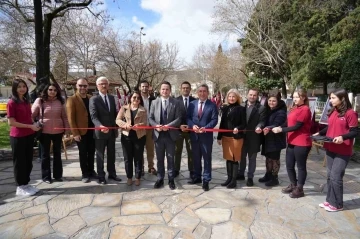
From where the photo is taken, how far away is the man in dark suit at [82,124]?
4.67 metres

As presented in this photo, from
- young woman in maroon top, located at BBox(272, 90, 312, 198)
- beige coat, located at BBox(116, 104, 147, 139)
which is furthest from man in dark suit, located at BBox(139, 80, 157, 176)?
young woman in maroon top, located at BBox(272, 90, 312, 198)

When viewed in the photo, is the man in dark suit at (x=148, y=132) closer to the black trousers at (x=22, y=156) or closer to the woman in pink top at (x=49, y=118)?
the woman in pink top at (x=49, y=118)

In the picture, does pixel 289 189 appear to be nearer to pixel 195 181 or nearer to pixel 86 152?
pixel 195 181

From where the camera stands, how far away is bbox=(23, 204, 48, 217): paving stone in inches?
146

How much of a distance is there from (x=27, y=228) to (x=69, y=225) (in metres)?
0.51

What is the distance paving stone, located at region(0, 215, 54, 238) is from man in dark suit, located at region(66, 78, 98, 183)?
1472 millimetres

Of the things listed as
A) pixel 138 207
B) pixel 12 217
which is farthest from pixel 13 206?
pixel 138 207

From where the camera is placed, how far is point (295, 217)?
12.1ft

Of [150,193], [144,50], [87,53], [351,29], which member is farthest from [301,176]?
[144,50]

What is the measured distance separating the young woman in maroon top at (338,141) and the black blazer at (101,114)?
360 cm

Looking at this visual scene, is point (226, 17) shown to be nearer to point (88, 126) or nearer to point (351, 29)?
point (351, 29)

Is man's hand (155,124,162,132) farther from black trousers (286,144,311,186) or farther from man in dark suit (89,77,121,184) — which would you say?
black trousers (286,144,311,186)

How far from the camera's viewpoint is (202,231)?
3.31 metres

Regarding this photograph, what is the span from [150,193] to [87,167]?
1468 millimetres
